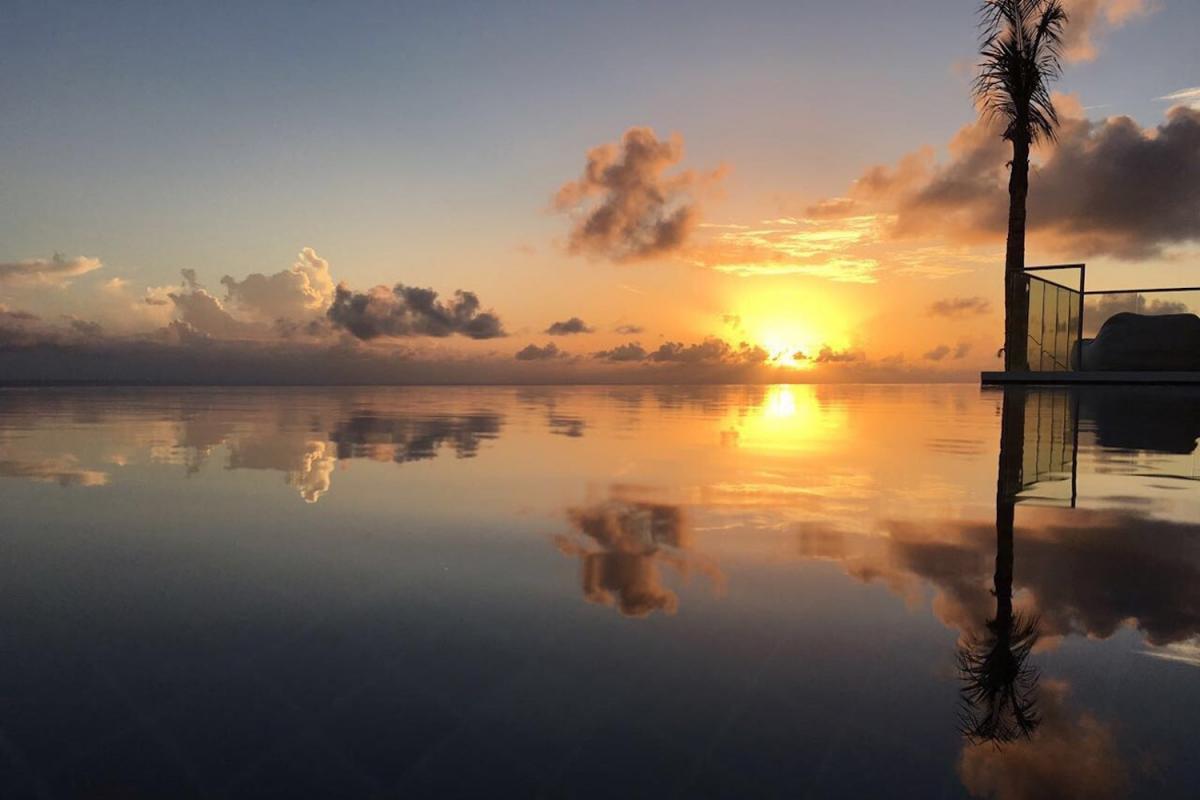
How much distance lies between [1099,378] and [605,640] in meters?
26.7

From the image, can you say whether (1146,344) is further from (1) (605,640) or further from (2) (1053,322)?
(1) (605,640)

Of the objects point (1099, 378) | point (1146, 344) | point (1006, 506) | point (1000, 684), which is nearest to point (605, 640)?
point (1000, 684)

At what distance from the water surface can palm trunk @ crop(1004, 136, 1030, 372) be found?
673 inches

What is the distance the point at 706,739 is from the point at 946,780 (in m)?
0.68

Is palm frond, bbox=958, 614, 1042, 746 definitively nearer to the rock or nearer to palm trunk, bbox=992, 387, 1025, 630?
palm trunk, bbox=992, 387, 1025, 630

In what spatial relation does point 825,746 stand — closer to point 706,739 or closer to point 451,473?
point 706,739

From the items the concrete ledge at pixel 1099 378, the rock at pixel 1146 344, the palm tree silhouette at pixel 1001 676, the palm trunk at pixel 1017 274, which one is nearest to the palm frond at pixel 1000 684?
the palm tree silhouette at pixel 1001 676

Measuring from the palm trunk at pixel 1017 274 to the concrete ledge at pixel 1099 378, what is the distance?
389 mm

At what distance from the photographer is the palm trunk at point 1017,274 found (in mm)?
22141

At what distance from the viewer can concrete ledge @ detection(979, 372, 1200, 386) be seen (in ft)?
77.2

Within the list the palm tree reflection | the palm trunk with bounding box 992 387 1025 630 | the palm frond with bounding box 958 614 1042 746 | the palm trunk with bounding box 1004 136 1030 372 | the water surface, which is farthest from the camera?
the palm trunk with bounding box 1004 136 1030 372

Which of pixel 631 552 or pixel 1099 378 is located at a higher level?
pixel 1099 378

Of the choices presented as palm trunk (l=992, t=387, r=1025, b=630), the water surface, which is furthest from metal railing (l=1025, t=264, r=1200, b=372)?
the water surface

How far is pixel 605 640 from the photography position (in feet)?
10.2
